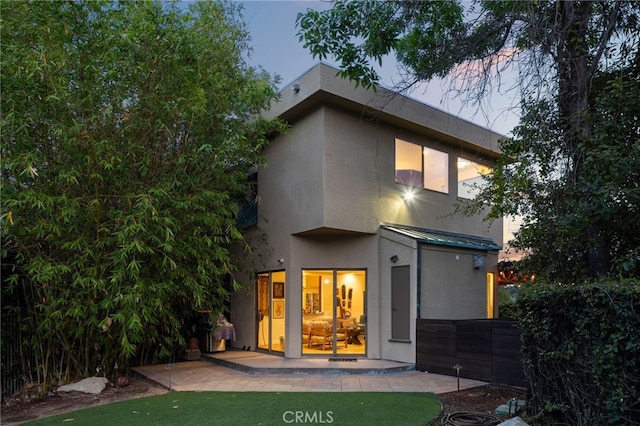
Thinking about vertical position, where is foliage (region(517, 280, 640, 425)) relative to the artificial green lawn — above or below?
above

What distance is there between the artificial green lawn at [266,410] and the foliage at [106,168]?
1.06 m

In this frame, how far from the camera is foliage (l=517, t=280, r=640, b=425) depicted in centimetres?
375

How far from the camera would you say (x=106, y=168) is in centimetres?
654

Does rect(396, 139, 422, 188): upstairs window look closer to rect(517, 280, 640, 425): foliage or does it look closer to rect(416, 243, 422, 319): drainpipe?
rect(416, 243, 422, 319): drainpipe

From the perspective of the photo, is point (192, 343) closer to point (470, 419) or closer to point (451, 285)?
point (451, 285)

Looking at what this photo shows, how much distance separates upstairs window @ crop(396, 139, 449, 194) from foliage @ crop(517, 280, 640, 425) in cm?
595

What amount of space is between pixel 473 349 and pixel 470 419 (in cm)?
256

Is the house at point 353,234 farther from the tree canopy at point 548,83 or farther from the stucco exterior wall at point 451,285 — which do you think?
the tree canopy at point 548,83

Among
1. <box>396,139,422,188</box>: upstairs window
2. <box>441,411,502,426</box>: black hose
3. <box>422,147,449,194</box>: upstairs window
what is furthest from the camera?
<box>422,147,449,194</box>: upstairs window

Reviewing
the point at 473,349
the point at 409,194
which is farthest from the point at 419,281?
the point at 409,194

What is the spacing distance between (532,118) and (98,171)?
6.16 metres

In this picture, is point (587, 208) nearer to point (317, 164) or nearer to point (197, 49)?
point (317, 164)

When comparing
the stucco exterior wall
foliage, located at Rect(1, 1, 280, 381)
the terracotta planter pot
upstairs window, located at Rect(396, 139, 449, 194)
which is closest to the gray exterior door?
the stucco exterior wall

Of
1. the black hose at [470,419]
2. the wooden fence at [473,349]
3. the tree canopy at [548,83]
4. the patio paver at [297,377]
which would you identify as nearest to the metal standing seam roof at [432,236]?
the wooden fence at [473,349]
